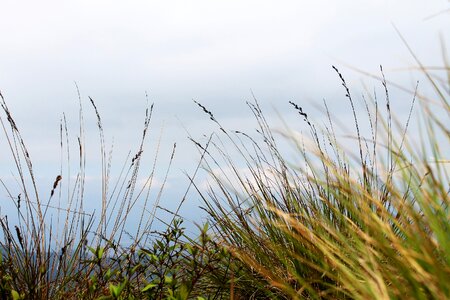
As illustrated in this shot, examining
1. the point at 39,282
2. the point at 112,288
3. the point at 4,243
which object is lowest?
the point at 112,288

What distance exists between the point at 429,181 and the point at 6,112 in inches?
79.3

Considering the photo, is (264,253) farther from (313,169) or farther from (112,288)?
(112,288)

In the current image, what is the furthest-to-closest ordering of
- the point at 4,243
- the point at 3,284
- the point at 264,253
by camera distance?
the point at 264,253, the point at 4,243, the point at 3,284

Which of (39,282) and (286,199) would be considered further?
(286,199)

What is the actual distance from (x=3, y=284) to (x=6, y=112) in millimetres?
863

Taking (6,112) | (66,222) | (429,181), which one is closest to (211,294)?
(66,222)

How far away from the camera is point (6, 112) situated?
9.52 feet

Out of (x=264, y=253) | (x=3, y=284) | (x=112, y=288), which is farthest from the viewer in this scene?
(x=264, y=253)

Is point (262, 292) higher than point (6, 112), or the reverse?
point (6, 112)

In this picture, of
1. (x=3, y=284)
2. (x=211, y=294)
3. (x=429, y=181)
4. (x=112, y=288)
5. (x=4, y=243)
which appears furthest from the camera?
(x=211, y=294)

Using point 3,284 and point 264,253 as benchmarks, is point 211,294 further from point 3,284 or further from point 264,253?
point 3,284

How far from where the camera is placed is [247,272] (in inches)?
120

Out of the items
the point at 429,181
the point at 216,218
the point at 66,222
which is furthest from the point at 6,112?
the point at 429,181

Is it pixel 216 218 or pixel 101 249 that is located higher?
pixel 216 218
